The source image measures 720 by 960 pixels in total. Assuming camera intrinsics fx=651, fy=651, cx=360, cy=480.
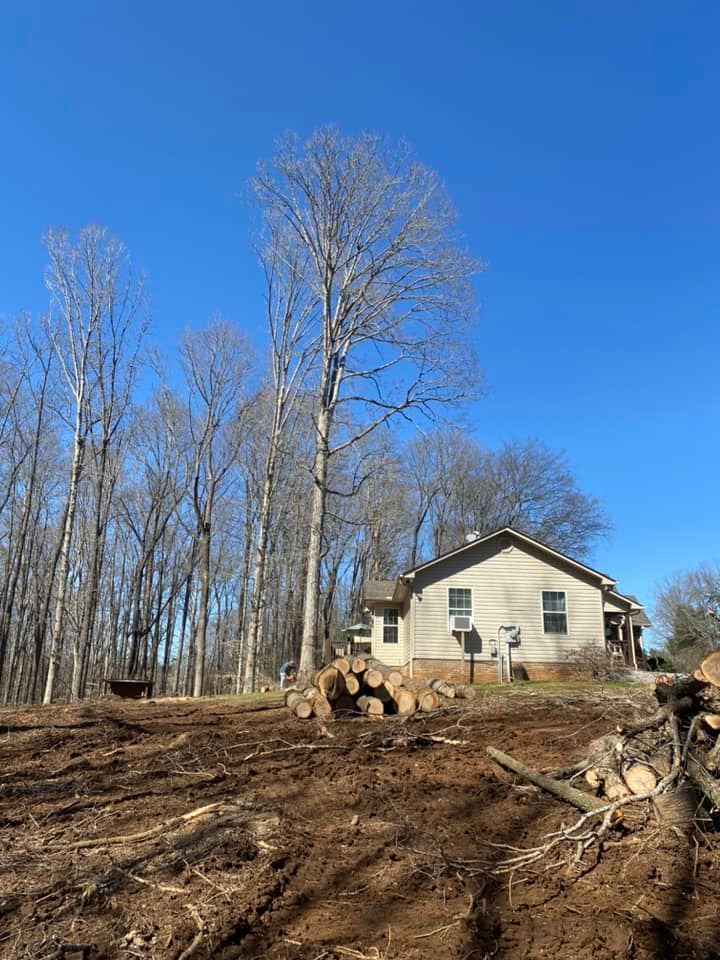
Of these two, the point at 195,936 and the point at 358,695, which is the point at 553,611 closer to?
the point at 358,695

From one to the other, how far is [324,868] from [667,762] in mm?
2620

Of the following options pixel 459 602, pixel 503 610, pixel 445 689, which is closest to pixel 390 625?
pixel 459 602

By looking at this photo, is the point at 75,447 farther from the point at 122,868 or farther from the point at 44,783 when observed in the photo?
the point at 122,868

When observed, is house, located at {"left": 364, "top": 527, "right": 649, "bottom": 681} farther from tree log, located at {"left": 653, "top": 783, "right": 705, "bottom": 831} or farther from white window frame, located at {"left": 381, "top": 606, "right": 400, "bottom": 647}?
tree log, located at {"left": 653, "top": 783, "right": 705, "bottom": 831}

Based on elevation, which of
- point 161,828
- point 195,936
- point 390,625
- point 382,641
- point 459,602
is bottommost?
point 195,936

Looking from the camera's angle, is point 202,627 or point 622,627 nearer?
point 202,627

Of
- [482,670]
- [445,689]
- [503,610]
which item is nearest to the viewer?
[445,689]

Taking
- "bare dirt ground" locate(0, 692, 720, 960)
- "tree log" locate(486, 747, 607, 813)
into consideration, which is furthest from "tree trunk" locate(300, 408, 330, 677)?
"tree log" locate(486, 747, 607, 813)

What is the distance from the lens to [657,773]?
480 cm

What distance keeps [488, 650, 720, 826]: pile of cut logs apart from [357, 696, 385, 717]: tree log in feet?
18.1

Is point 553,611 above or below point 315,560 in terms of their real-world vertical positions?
below

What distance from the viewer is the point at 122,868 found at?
4184mm

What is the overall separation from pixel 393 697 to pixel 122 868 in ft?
24.6

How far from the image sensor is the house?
21.0 m
